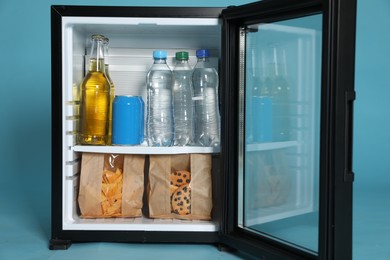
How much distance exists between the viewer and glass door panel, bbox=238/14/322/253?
6.52 ft

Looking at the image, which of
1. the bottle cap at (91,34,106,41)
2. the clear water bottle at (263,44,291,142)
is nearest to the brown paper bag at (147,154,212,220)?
the clear water bottle at (263,44,291,142)

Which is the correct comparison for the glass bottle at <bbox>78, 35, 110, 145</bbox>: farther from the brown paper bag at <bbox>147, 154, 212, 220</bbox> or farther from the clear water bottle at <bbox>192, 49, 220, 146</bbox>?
the clear water bottle at <bbox>192, 49, 220, 146</bbox>

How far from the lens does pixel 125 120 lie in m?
2.41

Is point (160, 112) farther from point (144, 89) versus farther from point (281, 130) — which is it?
point (281, 130)

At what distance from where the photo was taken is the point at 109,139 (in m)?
2.52

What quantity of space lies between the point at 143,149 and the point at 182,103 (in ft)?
0.96

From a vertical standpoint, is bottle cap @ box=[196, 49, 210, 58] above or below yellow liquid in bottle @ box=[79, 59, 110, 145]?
above

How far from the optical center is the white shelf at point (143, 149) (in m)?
2.36

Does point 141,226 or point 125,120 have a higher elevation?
point 125,120

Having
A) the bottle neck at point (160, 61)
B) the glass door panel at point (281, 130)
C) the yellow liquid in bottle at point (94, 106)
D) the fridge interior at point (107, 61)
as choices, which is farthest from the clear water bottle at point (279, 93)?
the yellow liquid in bottle at point (94, 106)

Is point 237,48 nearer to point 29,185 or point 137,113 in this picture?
point 137,113

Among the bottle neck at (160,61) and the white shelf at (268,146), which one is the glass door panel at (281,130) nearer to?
the white shelf at (268,146)

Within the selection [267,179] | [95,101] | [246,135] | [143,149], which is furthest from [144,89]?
[267,179]

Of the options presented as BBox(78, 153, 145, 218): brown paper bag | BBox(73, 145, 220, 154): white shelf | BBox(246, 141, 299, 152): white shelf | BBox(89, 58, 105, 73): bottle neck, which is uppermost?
BBox(89, 58, 105, 73): bottle neck
